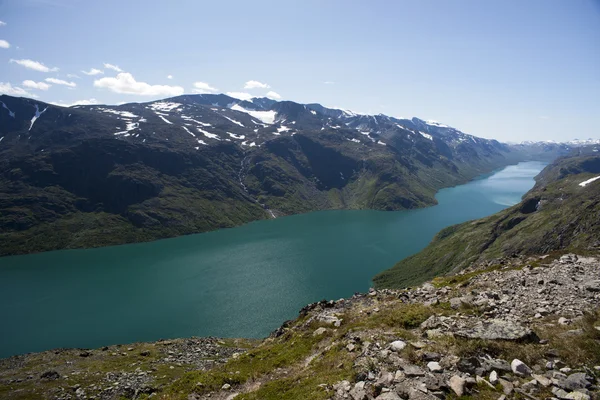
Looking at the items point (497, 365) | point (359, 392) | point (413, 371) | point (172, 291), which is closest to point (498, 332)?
point (497, 365)

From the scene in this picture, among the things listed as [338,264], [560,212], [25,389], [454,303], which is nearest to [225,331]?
[25,389]

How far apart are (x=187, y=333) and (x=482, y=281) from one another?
9269cm

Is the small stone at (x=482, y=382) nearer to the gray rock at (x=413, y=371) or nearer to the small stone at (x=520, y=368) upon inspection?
the small stone at (x=520, y=368)

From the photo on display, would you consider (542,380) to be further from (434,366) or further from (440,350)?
(440,350)

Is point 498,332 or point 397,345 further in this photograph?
point 397,345

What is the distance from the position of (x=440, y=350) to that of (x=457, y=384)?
3565 millimetres

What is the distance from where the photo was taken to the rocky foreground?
13.0 metres

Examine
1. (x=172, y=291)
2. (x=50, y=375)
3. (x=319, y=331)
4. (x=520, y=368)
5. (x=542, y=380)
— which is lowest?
(x=172, y=291)

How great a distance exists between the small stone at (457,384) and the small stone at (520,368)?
2464 mm

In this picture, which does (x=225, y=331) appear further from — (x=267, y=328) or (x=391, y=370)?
(x=391, y=370)

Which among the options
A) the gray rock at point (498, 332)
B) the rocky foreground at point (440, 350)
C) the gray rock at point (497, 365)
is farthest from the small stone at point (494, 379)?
the gray rock at point (498, 332)

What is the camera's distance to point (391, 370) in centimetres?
1529

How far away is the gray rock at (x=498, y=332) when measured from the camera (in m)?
16.0

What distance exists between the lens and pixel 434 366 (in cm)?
1434
